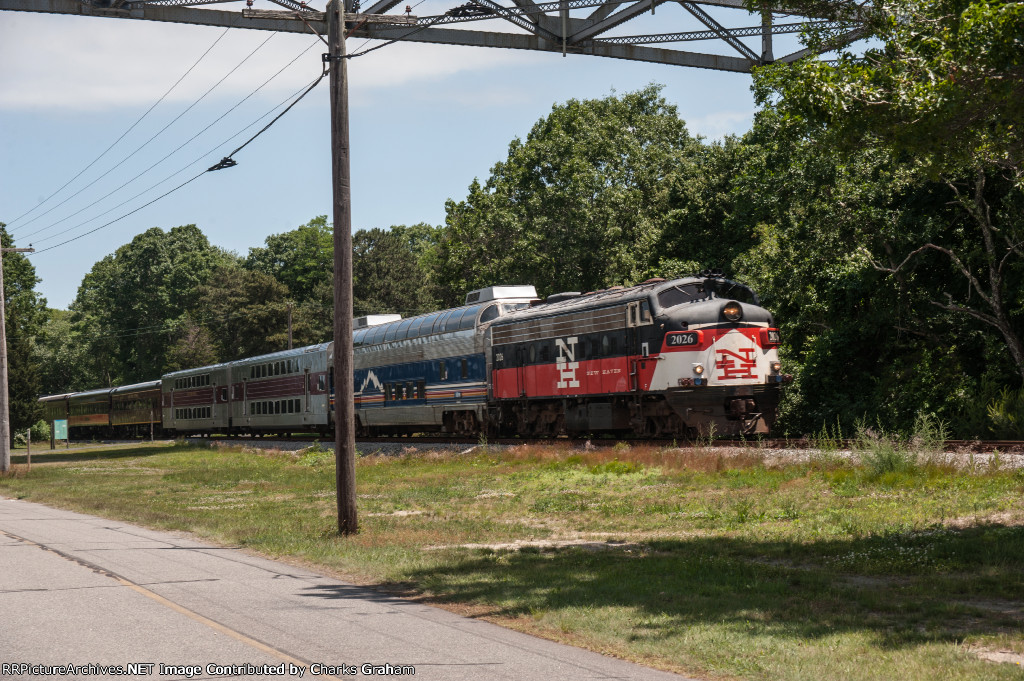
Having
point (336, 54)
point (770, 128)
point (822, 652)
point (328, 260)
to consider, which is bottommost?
point (822, 652)

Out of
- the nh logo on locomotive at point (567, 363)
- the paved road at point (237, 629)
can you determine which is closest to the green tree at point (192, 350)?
the nh logo on locomotive at point (567, 363)

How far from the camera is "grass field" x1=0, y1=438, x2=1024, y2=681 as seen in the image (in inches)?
349

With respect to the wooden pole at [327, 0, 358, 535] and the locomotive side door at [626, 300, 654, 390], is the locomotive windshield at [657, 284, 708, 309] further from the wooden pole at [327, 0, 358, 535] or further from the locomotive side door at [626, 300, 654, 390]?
the wooden pole at [327, 0, 358, 535]

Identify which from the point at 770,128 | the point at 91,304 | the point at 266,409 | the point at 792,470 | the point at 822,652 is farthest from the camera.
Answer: the point at 91,304

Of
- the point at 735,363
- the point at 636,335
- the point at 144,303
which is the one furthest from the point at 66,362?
the point at 735,363

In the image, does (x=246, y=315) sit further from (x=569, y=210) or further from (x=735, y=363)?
(x=735, y=363)

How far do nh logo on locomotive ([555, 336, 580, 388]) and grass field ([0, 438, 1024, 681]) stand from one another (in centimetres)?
433

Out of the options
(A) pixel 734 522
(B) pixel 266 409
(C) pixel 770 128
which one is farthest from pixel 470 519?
(B) pixel 266 409

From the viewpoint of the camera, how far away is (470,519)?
1812 cm

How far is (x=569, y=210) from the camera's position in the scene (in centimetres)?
5484

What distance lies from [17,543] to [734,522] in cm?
1161

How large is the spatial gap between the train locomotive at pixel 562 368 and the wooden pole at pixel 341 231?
1160 cm

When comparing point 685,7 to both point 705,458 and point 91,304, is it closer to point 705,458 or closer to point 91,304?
point 705,458

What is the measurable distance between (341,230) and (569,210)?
38.4 metres
